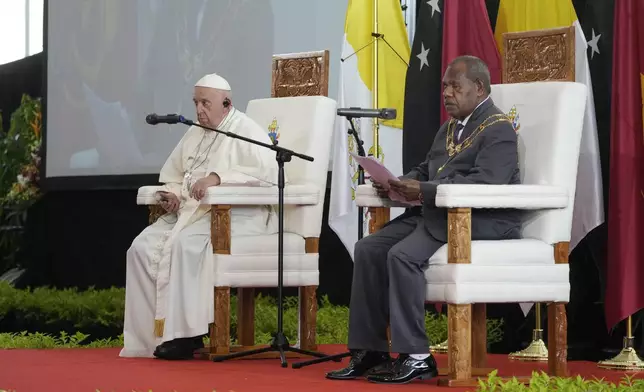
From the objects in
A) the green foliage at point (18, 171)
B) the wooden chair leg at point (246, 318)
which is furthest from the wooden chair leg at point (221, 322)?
the green foliage at point (18, 171)

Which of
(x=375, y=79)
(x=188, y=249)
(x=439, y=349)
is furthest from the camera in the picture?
(x=375, y=79)

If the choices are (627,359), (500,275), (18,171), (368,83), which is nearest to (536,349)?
(627,359)

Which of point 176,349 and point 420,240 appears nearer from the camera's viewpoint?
point 420,240

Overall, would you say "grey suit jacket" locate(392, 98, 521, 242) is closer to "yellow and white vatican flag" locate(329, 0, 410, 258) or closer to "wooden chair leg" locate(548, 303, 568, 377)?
"wooden chair leg" locate(548, 303, 568, 377)

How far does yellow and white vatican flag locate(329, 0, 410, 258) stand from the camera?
6.50 meters

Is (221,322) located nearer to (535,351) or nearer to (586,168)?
(535,351)

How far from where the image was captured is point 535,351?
5.55m

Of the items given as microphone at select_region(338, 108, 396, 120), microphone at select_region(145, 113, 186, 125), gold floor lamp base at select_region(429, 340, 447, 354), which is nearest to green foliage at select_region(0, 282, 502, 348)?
gold floor lamp base at select_region(429, 340, 447, 354)

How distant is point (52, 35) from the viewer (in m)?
9.94

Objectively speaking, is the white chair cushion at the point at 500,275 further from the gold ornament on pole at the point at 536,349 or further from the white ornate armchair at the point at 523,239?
the gold ornament on pole at the point at 536,349

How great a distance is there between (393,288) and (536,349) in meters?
1.41

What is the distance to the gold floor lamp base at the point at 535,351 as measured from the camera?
5.51 m

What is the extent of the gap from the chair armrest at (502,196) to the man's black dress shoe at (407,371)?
2.00ft

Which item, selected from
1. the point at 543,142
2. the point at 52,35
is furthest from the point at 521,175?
the point at 52,35
